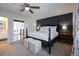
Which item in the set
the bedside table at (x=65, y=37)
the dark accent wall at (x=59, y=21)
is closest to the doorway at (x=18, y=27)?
the dark accent wall at (x=59, y=21)

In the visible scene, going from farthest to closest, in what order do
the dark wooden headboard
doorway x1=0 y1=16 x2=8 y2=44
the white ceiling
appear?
the dark wooden headboard
doorway x1=0 y1=16 x2=8 y2=44
the white ceiling

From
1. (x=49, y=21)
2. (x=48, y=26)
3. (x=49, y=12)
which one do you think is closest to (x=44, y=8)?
(x=49, y=12)

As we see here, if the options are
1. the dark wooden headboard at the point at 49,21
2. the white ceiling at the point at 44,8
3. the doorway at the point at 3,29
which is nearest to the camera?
the white ceiling at the point at 44,8

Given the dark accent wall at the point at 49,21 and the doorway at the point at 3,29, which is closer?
the doorway at the point at 3,29

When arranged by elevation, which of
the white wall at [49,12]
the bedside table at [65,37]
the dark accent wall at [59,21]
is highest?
the white wall at [49,12]

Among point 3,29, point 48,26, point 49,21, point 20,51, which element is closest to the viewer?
point 3,29

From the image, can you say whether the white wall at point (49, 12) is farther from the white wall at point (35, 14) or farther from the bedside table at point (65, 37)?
the bedside table at point (65, 37)

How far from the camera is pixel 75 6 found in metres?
1.56

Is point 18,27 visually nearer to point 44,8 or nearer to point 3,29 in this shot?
point 3,29

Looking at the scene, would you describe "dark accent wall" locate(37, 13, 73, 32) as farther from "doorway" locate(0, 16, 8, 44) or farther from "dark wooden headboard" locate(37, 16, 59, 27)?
"doorway" locate(0, 16, 8, 44)

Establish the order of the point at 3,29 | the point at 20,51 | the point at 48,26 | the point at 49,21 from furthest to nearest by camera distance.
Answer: the point at 48,26 < the point at 49,21 < the point at 20,51 < the point at 3,29

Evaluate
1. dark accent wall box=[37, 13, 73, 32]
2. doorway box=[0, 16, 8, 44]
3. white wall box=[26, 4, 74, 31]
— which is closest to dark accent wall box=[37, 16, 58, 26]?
dark accent wall box=[37, 13, 73, 32]

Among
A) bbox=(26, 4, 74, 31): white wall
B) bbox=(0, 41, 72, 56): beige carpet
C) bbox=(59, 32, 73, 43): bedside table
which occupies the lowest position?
bbox=(0, 41, 72, 56): beige carpet

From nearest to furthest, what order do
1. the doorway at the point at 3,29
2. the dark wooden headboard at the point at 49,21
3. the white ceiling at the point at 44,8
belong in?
the white ceiling at the point at 44,8 < the doorway at the point at 3,29 < the dark wooden headboard at the point at 49,21
